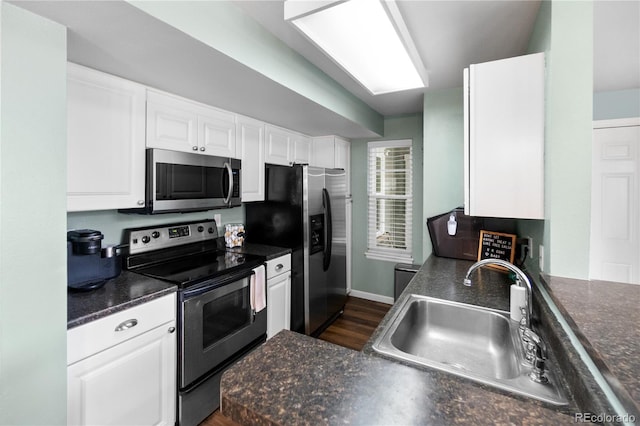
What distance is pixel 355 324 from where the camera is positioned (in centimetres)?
313

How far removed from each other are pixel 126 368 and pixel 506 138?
7.16 ft

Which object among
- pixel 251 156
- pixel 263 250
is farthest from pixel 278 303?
pixel 251 156

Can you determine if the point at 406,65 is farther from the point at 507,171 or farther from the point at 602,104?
the point at 602,104

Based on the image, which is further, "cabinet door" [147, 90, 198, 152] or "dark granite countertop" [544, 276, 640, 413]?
"cabinet door" [147, 90, 198, 152]

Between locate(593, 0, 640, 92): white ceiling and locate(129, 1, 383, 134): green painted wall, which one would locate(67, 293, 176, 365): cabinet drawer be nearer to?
locate(129, 1, 383, 134): green painted wall

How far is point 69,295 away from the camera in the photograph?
4.76 ft

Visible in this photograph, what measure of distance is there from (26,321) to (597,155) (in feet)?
13.4

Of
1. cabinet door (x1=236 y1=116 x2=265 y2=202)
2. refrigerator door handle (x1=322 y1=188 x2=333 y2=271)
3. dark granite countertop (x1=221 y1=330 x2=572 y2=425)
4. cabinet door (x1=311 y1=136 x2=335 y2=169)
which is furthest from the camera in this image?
cabinet door (x1=311 y1=136 x2=335 y2=169)

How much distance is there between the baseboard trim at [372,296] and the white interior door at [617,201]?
2071mm

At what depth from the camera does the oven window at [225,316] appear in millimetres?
1803

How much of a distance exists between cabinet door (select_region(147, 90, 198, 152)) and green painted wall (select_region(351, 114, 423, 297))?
222cm

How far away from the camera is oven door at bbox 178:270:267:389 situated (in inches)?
65.6

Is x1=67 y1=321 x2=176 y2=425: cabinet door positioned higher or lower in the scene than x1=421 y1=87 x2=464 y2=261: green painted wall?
lower

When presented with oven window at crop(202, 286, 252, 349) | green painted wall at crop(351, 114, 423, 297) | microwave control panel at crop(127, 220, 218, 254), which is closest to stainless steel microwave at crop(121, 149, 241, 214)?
microwave control panel at crop(127, 220, 218, 254)
